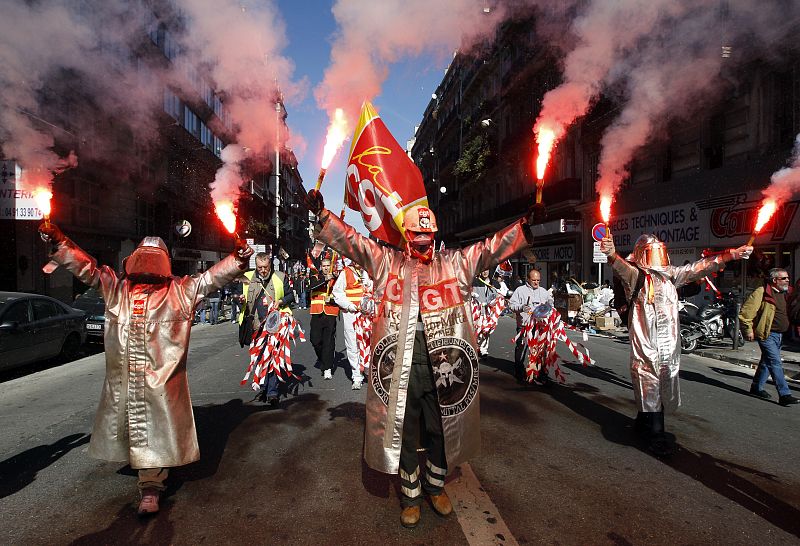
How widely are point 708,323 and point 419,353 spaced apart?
34.0 ft

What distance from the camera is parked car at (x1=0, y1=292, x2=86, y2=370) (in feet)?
25.1

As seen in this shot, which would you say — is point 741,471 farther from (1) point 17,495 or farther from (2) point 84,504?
(1) point 17,495

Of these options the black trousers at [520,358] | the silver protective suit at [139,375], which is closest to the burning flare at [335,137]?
the silver protective suit at [139,375]

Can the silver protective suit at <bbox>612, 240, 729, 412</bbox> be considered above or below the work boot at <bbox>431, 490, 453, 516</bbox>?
above

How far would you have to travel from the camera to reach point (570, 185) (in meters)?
22.4

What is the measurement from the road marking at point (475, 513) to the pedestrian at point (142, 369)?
181 centimetres

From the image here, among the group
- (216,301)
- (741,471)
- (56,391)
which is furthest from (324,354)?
(216,301)

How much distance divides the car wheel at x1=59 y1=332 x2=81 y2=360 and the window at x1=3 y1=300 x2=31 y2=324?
111 centimetres

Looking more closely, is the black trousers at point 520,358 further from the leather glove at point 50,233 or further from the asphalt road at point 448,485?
the leather glove at point 50,233

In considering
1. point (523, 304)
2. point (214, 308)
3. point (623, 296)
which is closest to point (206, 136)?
point (214, 308)

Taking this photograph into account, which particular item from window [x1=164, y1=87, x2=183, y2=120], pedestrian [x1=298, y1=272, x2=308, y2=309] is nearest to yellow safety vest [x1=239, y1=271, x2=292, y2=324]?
pedestrian [x1=298, y1=272, x2=308, y2=309]

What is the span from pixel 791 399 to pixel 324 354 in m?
5.94

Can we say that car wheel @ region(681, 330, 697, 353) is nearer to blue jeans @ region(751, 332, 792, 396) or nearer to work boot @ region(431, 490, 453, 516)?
blue jeans @ region(751, 332, 792, 396)

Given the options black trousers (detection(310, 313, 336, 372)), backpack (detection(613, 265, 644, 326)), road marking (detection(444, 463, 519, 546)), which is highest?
backpack (detection(613, 265, 644, 326))
